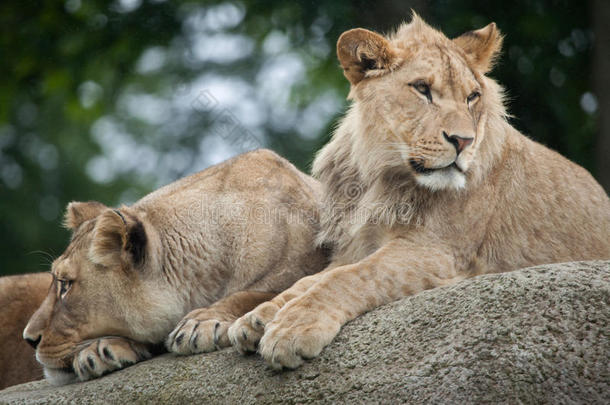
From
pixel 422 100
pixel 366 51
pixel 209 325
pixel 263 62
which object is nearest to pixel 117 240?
pixel 209 325

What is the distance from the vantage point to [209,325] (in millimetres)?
3863

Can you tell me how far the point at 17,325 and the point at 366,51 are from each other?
3.17 m

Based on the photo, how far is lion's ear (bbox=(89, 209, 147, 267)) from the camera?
13.5 feet

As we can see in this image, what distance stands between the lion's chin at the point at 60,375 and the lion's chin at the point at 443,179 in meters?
2.14

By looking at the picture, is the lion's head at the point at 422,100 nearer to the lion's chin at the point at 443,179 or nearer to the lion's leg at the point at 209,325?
the lion's chin at the point at 443,179

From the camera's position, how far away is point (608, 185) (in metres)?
6.77

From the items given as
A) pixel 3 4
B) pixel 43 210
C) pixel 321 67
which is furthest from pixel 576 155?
pixel 43 210

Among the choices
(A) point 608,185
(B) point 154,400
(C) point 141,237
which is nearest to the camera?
(B) point 154,400

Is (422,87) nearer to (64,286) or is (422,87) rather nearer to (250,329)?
(250,329)

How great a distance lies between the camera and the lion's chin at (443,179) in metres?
3.72

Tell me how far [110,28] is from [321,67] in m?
2.22

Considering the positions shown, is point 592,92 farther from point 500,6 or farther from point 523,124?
point 500,6

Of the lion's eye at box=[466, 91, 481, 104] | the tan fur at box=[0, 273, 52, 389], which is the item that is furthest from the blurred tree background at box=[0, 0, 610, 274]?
the lion's eye at box=[466, 91, 481, 104]

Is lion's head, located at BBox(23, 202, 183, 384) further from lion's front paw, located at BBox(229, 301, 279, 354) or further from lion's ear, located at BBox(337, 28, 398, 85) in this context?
lion's ear, located at BBox(337, 28, 398, 85)
